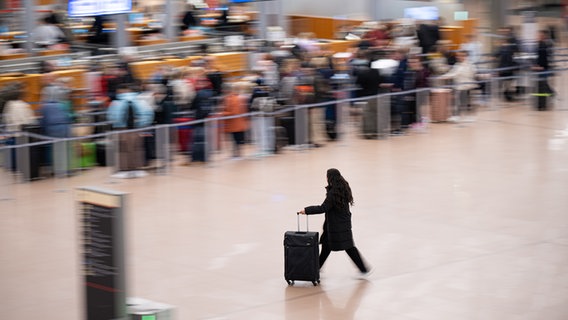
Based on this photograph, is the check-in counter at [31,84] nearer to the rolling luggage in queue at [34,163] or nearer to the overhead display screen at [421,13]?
the rolling luggage in queue at [34,163]

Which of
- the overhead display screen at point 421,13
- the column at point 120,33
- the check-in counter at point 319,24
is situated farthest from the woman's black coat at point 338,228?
the overhead display screen at point 421,13

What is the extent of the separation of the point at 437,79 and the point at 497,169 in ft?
17.1

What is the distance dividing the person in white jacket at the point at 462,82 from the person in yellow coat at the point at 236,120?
5.46 meters

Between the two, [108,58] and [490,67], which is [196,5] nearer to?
[108,58]

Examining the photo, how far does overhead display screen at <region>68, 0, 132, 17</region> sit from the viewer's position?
80.1 feet

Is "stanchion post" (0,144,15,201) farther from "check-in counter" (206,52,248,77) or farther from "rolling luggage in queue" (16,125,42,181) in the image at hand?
"check-in counter" (206,52,248,77)

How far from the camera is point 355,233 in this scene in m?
14.6

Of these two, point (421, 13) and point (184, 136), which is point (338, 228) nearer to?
point (184, 136)

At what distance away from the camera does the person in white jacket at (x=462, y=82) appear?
2311cm

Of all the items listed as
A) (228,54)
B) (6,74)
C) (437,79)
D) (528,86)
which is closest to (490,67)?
(528,86)

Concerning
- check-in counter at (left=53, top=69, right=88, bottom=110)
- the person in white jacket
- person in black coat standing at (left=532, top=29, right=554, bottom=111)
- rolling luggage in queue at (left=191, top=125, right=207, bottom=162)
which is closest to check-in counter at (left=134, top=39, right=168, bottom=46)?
check-in counter at (left=53, top=69, right=88, bottom=110)

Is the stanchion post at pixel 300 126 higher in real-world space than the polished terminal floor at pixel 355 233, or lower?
higher

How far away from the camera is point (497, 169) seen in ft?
60.8

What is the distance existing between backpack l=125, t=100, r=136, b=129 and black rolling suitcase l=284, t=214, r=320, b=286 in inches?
276
